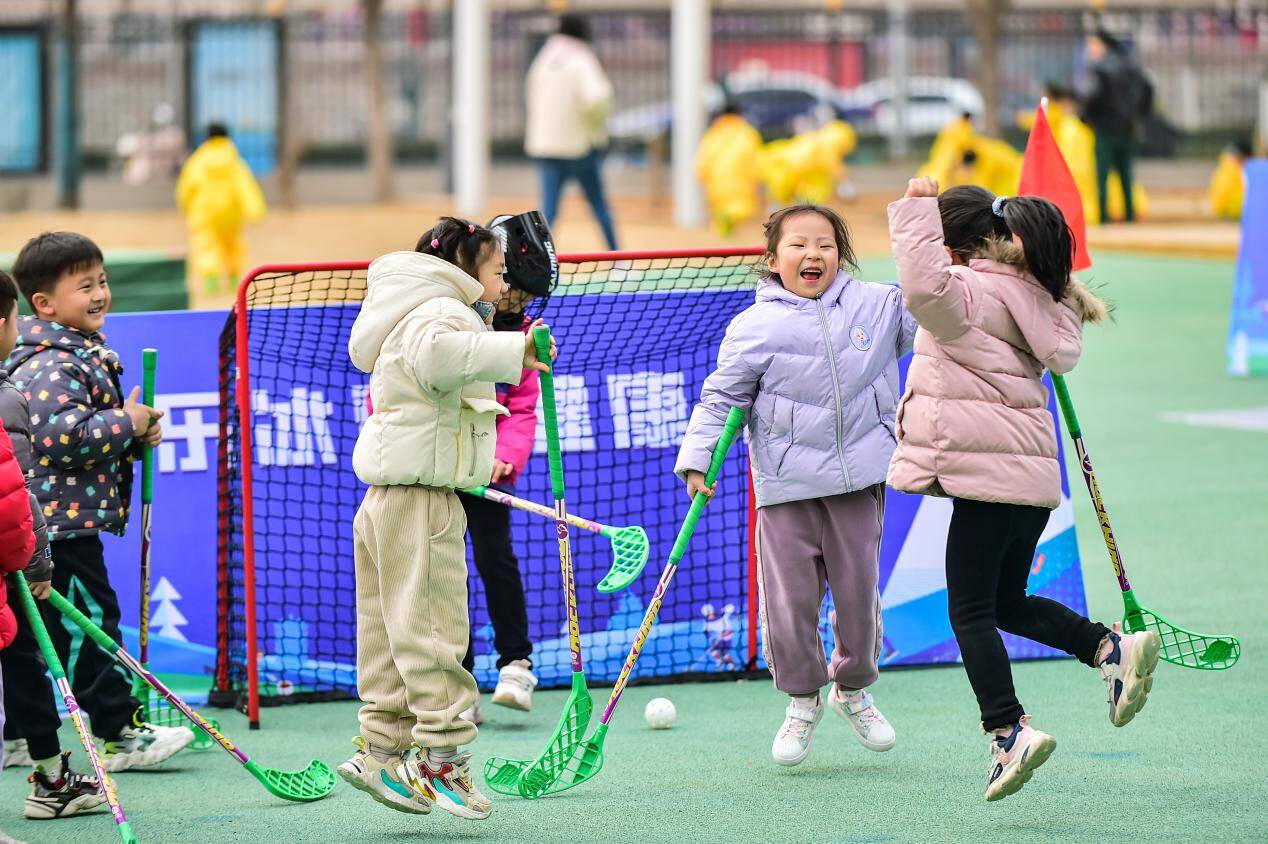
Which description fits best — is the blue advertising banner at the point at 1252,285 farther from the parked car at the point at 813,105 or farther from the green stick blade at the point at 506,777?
the parked car at the point at 813,105

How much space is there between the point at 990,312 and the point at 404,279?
4.74 feet

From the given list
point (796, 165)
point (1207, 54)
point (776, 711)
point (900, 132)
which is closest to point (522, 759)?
point (776, 711)

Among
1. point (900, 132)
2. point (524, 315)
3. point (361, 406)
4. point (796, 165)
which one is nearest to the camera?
point (524, 315)

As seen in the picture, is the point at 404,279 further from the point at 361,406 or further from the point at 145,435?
the point at 361,406

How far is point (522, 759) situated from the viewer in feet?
17.5

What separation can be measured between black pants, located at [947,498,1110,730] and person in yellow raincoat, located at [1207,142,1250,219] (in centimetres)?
1718

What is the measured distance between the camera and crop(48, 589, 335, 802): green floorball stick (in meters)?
4.61

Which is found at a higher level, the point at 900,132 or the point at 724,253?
the point at 900,132

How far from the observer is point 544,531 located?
21.0ft

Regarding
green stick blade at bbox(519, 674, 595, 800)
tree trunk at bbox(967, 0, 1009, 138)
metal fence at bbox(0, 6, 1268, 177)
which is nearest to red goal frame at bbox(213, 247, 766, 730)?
green stick blade at bbox(519, 674, 595, 800)

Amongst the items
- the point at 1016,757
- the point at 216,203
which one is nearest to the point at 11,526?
the point at 1016,757

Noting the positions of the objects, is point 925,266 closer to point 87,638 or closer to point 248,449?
point 248,449

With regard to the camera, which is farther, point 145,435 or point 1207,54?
point 1207,54

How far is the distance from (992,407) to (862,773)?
1.11m
